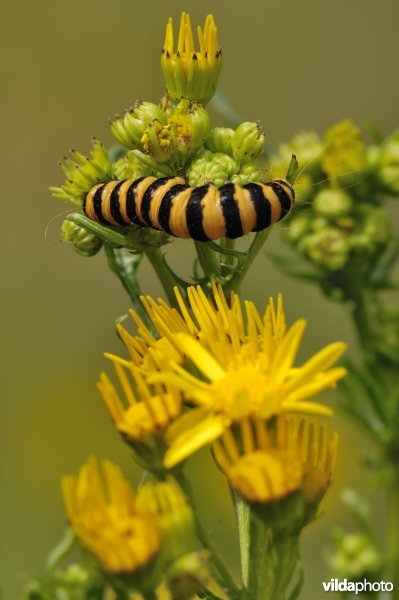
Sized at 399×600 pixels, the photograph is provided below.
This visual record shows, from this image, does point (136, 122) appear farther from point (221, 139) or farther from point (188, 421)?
point (188, 421)

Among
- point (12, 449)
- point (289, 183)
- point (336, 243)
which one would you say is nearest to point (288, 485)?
point (289, 183)

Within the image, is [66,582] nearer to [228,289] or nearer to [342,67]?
[228,289]

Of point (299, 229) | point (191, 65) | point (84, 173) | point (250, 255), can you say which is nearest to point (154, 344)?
point (250, 255)

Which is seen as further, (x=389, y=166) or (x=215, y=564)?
(x=389, y=166)

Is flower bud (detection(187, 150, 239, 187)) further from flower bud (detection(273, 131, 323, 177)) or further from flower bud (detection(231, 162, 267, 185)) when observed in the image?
flower bud (detection(273, 131, 323, 177))

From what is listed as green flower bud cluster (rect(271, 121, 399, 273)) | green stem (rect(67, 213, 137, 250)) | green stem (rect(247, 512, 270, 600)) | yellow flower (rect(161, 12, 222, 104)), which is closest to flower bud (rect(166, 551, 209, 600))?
green stem (rect(247, 512, 270, 600))

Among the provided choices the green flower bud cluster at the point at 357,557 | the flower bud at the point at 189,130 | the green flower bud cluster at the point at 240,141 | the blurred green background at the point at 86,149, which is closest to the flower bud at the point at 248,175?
the green flower bud cluster at the point at 240,141
